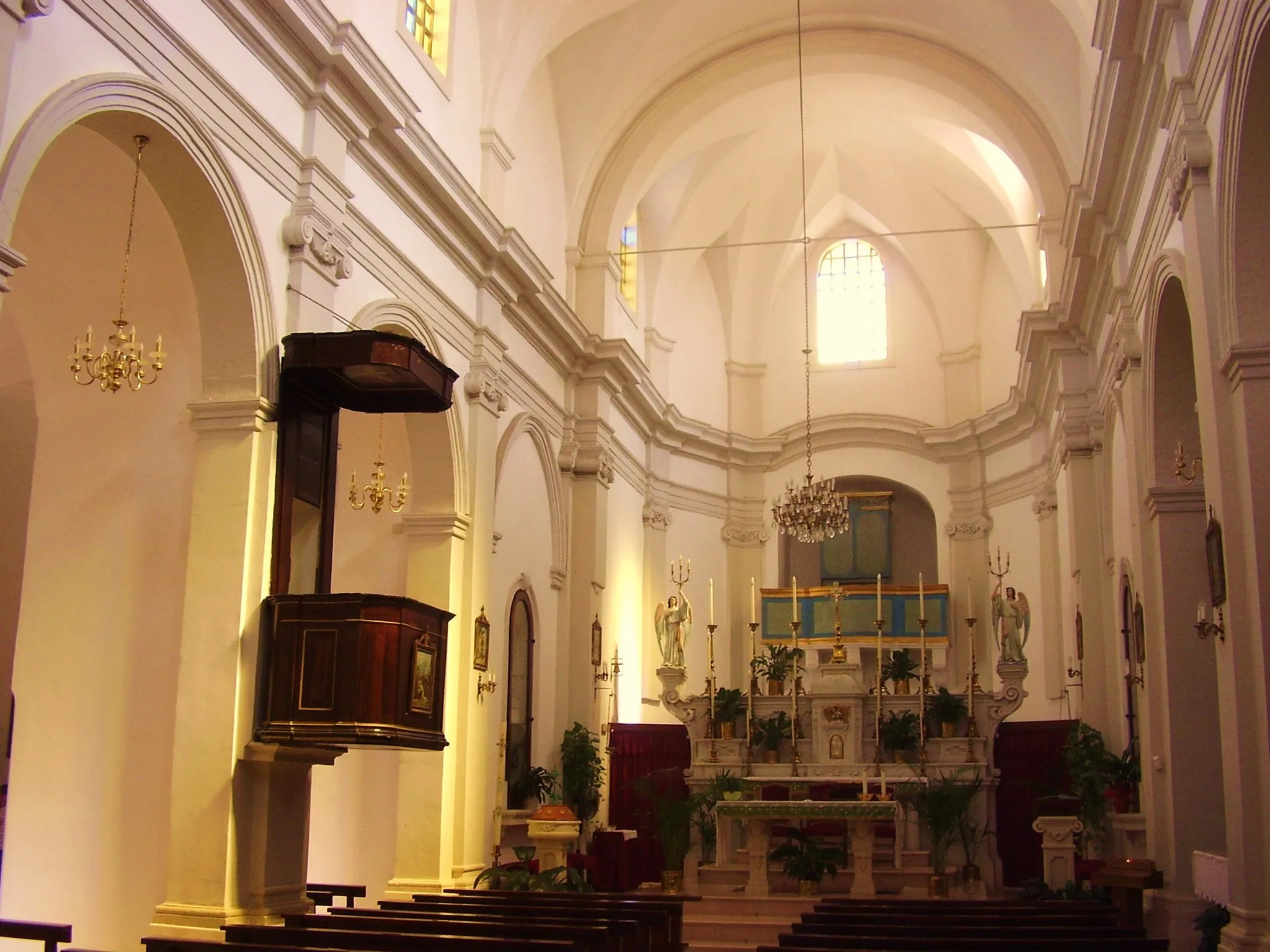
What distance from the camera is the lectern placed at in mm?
8484

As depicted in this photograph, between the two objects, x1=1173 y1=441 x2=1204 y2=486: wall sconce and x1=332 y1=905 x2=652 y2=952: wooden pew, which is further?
x1=1173 y1=441 x2=1204 y2=486: wall sconce

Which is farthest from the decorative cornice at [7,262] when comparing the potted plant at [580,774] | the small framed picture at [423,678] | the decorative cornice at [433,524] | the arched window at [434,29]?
the potted plant at [580,774]

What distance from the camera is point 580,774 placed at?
50.2ft

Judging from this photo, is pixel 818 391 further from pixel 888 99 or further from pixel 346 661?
pixel 346 661

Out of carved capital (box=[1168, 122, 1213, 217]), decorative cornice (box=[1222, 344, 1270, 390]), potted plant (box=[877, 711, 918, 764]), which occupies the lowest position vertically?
potted plant (box=[877, 711, 918, 764])

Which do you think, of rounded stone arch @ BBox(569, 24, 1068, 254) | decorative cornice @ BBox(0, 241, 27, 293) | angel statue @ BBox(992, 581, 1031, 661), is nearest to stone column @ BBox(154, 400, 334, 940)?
decorative cornice @ BBox(0, 241, 27, 293)

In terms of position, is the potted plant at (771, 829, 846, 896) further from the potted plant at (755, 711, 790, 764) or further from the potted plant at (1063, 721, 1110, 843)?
the potted plant at (755, 711, 790, 764)

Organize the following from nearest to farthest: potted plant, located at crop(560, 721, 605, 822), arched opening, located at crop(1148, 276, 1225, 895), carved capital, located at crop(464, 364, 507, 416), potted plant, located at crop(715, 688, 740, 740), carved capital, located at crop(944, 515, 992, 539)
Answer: arched opening, located at crop(1148, 276, 1225, 895) → carved capital, located at crop(464, 364, 507, 416) → potted plant, located at crop(560, 721, 605, 822) → potted plant, located at crop(715, 688, 740, 740) → carved capital, located at crop(944, 515, 992, 539)

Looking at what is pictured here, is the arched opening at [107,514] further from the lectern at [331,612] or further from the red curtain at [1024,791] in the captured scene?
the red curtain at [1024,791]

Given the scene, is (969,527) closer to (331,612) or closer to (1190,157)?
(1190,157)

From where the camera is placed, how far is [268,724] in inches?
340

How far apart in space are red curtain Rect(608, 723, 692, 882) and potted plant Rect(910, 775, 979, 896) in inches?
Answer: 116

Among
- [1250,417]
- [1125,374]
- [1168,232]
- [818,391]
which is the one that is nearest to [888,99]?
[818,391]

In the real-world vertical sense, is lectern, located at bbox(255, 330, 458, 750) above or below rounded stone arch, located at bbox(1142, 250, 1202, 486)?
below
